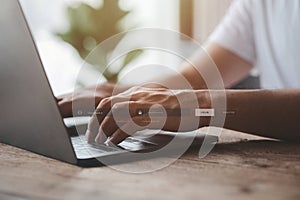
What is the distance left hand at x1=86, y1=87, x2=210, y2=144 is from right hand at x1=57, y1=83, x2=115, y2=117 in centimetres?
16

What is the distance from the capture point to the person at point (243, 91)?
0.82 m

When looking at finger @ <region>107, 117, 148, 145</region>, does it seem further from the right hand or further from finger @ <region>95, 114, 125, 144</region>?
the right hand

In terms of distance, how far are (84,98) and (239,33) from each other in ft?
2.82

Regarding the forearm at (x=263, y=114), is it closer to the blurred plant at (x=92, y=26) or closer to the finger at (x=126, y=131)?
the finger at (x=126, y=131)

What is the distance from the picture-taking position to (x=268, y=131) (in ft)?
2.86

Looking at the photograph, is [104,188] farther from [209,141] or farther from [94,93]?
[94,93]

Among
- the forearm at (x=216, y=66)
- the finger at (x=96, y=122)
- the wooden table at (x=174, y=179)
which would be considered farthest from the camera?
the forearm at (x=216, y=66)

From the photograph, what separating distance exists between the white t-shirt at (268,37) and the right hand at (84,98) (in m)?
0.72

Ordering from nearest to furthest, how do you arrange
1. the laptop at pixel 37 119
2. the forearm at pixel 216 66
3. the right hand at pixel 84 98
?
the laptop at pixel 37 119, the right hand at pixel 84 98, the forearm at pixel 216 66

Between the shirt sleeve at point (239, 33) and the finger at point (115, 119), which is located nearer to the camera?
Answer: the finger at point (115, 119)

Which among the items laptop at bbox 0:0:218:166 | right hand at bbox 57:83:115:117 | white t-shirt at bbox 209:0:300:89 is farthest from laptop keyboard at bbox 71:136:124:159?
white t-shirt at bbox 209:0:300:89

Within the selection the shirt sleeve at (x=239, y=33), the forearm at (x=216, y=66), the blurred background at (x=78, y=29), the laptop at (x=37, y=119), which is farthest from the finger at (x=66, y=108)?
the blurred background at (x=78, y=29)

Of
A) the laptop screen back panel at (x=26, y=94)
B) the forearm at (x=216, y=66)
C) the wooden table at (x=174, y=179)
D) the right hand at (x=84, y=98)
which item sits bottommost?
the forearm at (x=216, y=66)

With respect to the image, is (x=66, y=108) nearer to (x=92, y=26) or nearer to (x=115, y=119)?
(x=115, y=119)
